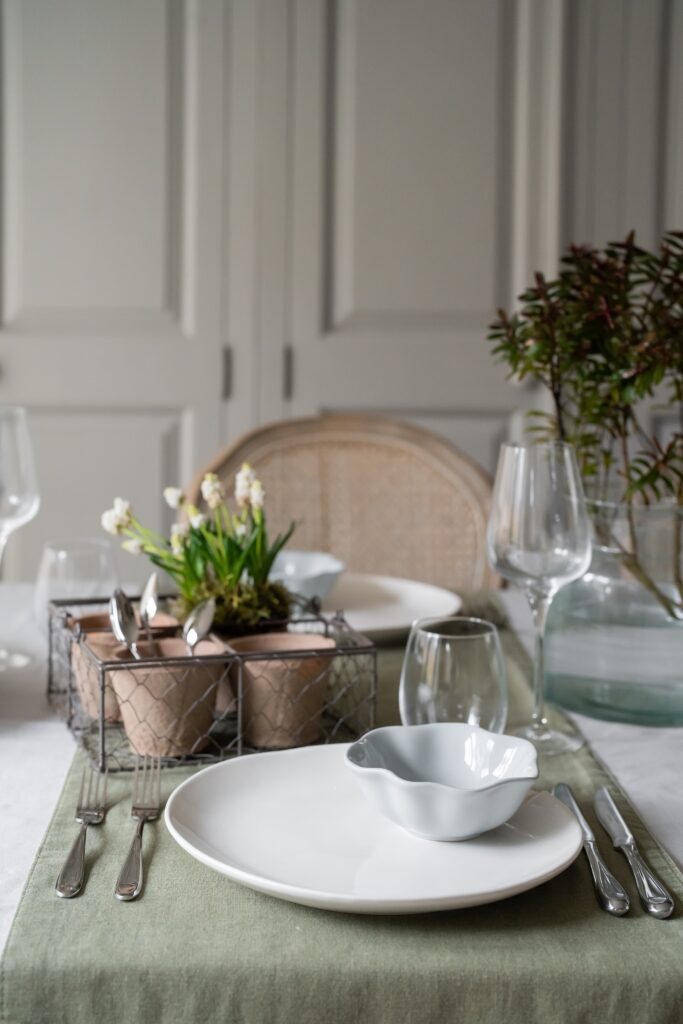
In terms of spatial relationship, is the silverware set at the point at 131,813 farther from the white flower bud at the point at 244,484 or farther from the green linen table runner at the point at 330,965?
the white flower bud at the point at 244,484

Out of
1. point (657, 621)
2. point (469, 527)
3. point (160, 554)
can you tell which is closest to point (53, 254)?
point (469, 527)

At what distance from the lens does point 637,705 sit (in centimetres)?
92

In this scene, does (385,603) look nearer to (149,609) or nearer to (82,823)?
(149,609)

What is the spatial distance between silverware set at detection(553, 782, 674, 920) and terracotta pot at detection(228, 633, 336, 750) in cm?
19

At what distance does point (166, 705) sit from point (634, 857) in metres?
0.33

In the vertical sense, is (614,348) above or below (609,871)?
above

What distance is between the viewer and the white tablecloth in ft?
2.16

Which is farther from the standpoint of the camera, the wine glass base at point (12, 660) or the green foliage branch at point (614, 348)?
the wine glass base at point (12, 660)

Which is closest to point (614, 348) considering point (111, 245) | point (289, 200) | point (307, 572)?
point (307, 572)

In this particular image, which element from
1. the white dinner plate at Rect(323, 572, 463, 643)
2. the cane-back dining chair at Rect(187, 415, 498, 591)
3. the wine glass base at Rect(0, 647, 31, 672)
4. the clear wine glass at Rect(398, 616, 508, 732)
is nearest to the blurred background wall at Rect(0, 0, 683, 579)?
the cane-back dining chair at Rect(187, 415, 498, 591)

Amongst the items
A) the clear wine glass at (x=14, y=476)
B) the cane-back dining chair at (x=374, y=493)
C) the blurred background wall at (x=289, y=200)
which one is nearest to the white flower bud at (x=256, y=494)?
the clear wine glass at (x=14, y=476)

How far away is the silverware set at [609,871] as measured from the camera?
577mm

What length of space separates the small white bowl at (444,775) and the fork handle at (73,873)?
0.52 feet

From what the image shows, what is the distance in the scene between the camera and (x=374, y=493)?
175 centimetres
